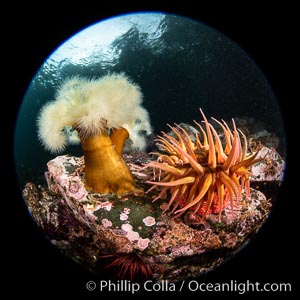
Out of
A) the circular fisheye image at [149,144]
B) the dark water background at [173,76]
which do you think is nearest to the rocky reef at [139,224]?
the circular fisheye image at [149,144]

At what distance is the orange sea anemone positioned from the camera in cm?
331

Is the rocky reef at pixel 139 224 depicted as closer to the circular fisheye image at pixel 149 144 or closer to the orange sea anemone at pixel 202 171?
the circular fisheye image at pixel 149 144

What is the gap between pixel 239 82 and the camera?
373 cm

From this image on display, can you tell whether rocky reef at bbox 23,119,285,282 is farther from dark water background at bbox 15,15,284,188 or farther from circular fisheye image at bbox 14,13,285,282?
dark water background at bbox 15,15,284,188

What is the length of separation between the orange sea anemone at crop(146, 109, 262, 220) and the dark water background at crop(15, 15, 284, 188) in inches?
7.6

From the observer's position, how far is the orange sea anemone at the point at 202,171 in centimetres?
331

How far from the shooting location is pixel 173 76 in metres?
3.59

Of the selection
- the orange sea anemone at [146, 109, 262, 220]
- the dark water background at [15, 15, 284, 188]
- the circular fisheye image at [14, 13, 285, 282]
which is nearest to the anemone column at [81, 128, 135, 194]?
the circular fisheye image at [14, 13, 285, 282]

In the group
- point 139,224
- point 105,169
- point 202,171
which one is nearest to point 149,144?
point 105,169

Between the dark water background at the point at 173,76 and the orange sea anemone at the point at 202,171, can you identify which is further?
the dark water background at the point at 173,76

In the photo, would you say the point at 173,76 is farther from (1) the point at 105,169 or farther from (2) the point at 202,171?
(1) the point at 105,169

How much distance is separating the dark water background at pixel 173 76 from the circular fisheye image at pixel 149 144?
1 cm

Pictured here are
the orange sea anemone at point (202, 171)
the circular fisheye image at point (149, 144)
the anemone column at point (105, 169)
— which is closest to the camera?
the orange sea anemone at point (202, 171)

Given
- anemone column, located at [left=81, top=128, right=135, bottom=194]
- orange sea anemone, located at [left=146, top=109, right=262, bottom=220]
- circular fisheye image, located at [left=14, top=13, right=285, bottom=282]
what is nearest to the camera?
orange sea anemone, located at [left=146, top=109, right=262, bottom=220]
